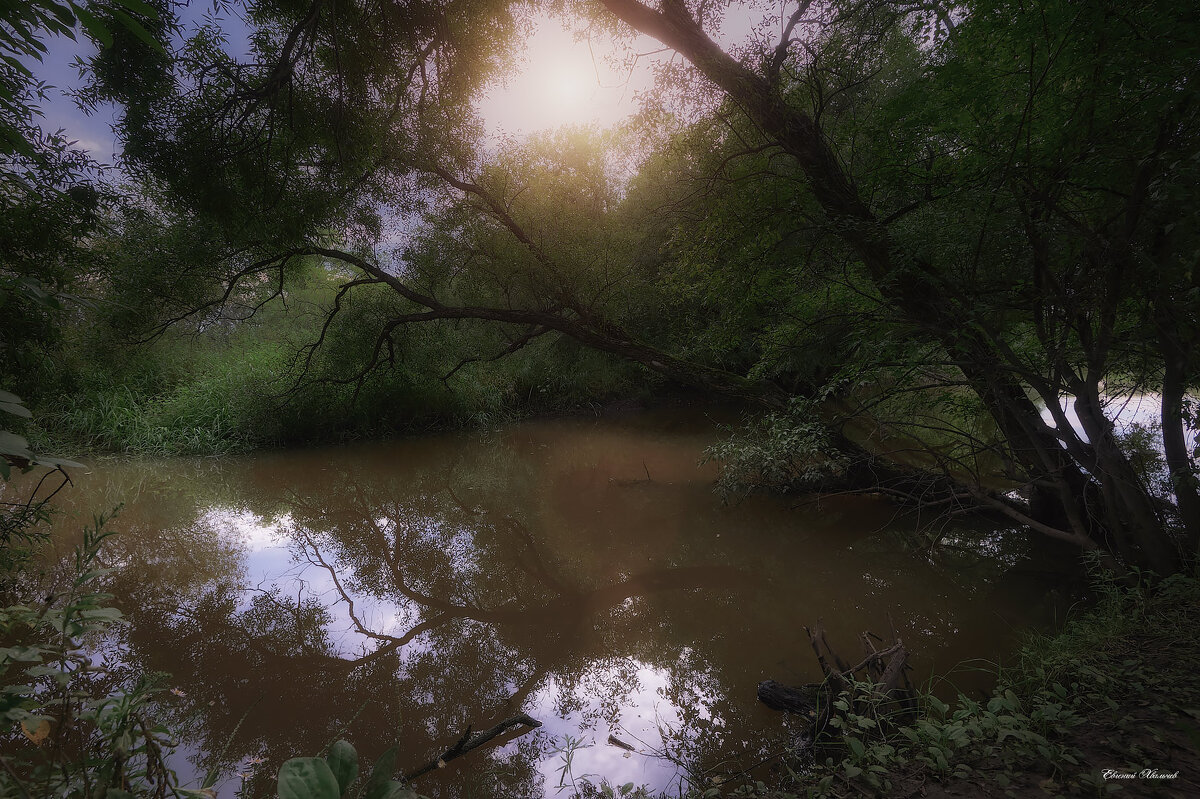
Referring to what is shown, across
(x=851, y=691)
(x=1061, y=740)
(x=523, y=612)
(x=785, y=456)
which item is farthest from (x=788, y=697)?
(x=785, y=456)

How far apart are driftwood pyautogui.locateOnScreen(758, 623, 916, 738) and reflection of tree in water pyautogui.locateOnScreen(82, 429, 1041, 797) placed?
150 mm

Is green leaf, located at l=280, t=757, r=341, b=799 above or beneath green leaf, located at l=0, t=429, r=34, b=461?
beneath

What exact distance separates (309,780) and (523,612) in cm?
346

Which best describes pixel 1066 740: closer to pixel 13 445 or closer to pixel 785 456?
pixel 13 445

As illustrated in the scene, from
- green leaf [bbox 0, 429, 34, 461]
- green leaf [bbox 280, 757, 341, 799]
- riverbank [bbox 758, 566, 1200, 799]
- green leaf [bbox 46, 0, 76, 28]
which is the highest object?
green leaf [bbox 46, 0, 76, 28]

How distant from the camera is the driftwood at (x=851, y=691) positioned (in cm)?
234

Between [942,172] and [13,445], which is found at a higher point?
[942,172]

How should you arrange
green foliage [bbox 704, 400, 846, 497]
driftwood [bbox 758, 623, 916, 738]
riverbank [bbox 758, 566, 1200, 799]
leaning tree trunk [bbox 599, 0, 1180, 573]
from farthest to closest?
green foliage [bbox 704, 400, 846, 497] < leaning tree trunk [bbox 599, 0, 1180, 573] < driftwood [bbox 758, 623, 916, 738] < riverbank [bbox 758, 566, 1200, 799]

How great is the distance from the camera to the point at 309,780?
31.9 inches

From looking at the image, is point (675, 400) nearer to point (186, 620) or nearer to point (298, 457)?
point (298, 457)

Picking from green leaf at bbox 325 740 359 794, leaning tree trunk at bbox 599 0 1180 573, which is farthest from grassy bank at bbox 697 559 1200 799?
green leaf at bbox 325 740 359 794

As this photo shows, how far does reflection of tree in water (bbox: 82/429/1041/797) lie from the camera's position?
2.75m

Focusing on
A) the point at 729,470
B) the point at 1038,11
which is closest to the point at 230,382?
the point at 729,470

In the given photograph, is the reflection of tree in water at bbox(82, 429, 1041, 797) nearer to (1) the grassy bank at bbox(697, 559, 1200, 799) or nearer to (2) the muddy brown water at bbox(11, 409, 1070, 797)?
(2) the muddy brown water at bbox(11, 409, 1070, 797)
